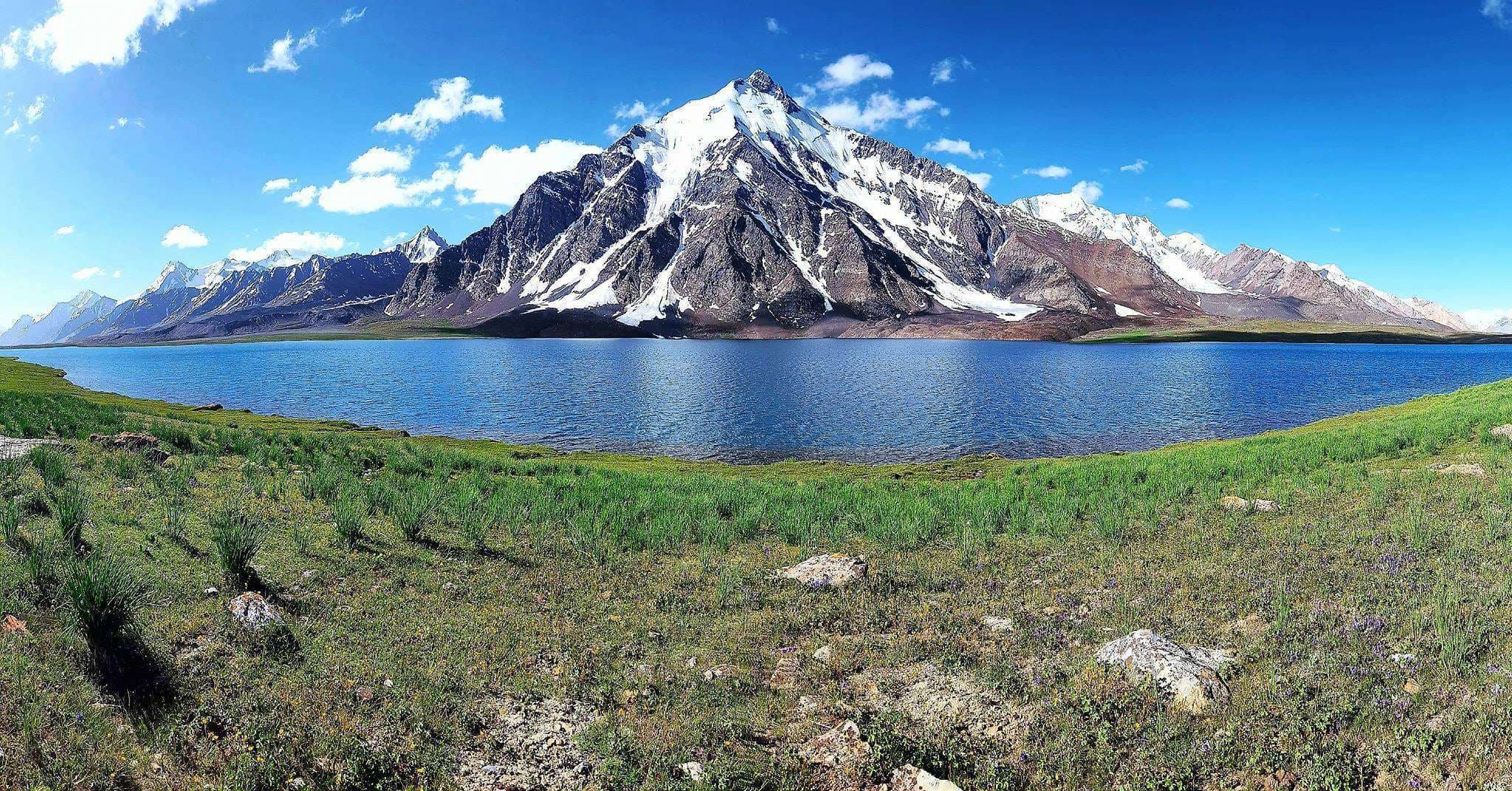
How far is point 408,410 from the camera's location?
8625 cm

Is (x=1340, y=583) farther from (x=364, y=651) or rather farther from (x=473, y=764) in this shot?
(x=364, y=651)

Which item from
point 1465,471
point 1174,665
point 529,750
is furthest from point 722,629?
point 1465,471

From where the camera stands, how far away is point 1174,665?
404 inches

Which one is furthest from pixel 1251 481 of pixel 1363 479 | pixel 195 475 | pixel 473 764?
pixel 195 475

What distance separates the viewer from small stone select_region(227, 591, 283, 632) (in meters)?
11.4

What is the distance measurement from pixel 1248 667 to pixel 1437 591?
4851 mm

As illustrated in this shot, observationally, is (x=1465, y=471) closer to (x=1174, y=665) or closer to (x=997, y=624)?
(x=1174, y=665)

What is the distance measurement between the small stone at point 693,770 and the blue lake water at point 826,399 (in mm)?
49984

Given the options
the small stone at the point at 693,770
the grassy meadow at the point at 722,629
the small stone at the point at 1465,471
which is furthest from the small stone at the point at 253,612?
the small stone at the point at 1465,471

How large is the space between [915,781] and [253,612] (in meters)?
11.5

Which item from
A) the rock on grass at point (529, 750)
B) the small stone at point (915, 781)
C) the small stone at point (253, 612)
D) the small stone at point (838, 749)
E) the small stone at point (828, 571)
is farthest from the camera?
the small stone at point (828, 571)

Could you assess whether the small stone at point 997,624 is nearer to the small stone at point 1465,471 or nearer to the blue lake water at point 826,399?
the small stone at point 1465,471

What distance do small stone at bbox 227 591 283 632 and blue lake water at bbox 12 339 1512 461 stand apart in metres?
47.4

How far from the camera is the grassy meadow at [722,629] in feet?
27.5
